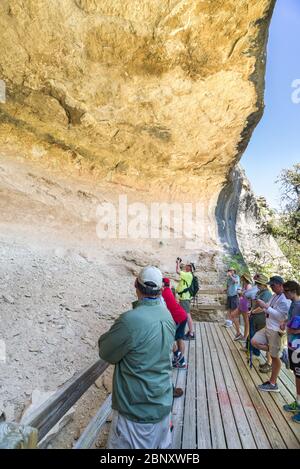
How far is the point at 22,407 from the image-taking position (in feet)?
16.2

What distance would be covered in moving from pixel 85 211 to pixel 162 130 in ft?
17.7

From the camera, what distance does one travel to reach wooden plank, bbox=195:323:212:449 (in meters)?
3.34

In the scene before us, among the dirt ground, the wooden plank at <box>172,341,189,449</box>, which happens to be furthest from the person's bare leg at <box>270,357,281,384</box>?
the dirt ground

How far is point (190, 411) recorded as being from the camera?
394cm

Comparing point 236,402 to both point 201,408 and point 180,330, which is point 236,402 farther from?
point 180,330

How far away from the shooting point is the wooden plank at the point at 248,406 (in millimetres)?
3354

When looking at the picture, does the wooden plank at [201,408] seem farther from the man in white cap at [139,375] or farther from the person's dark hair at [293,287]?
the person's dark hair at [293,287]

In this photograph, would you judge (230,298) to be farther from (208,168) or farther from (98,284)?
(208,168)

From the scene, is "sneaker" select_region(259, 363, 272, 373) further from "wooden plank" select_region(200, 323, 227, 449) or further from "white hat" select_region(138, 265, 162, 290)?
"white hat" select_region(138, 265, 162, 290)

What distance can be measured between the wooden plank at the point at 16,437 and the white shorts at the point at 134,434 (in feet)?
2.24

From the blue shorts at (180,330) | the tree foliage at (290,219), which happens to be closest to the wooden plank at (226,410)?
the blue shorts at (180,330)

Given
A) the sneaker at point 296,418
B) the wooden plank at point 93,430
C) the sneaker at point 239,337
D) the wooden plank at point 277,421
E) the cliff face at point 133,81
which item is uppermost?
the cliff face at point 133,81

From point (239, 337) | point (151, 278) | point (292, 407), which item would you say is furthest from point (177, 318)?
point (239, 337)

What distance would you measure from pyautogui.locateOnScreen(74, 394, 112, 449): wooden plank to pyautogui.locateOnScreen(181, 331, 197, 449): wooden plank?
92cm
